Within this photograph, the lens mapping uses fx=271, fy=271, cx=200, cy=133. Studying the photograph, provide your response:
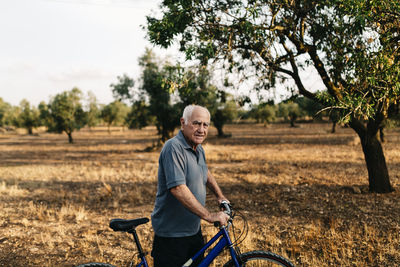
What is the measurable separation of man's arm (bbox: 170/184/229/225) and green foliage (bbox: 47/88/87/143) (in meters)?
40.8

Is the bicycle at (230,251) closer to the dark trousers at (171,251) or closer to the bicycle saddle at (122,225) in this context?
the bicycle saddle at (122,225)

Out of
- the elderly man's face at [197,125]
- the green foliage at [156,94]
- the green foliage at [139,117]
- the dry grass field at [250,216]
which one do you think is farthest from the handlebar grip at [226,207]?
the green foliage at [139,117]

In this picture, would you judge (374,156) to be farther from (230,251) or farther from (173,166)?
(173,166)

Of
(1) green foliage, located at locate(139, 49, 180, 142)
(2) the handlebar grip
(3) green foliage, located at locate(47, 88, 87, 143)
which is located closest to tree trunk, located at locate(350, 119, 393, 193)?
(2) the handlebar grip

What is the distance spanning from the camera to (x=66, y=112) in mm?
38688

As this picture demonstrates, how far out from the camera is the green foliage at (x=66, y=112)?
38.9m

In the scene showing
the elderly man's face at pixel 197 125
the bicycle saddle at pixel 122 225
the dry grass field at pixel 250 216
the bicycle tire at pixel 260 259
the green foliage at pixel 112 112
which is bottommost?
the dry grass field at pixel 250 216

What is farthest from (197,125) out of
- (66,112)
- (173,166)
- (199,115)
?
(66,112)

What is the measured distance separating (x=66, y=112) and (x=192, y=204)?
40917mm

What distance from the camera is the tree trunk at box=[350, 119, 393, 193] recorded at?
894 centimetres

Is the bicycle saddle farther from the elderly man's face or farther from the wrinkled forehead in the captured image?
the wrinkled forehead

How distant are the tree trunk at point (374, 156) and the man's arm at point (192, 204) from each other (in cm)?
789

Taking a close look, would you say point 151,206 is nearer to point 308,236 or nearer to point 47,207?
point 47,207

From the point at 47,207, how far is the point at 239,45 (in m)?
8.34
